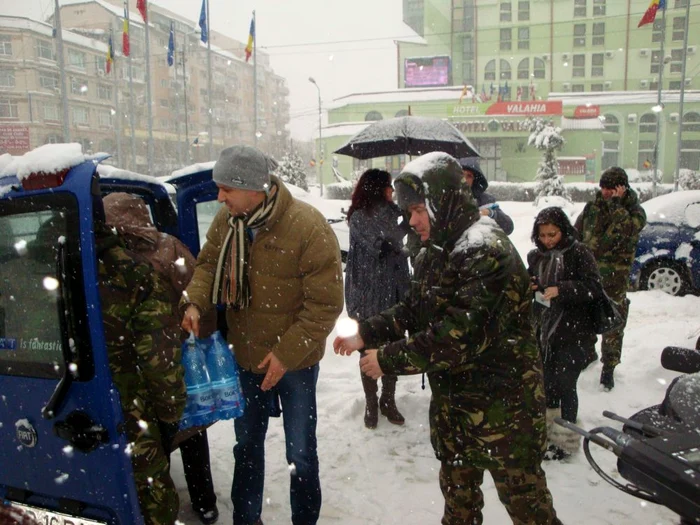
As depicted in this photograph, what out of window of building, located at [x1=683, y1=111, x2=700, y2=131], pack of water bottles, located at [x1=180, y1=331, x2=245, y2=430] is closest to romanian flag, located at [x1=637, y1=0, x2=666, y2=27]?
pack of water bottles, located at [x1=180, y1=331, x2=245, y2=430]

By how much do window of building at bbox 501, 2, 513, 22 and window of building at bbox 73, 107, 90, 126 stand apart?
137 feet

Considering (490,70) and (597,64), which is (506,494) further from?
(597,64)

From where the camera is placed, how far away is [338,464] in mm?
3838

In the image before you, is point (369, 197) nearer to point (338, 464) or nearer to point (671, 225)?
point (338, 464)

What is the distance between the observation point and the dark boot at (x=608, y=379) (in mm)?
5004

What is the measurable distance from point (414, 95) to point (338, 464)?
45.2 meters

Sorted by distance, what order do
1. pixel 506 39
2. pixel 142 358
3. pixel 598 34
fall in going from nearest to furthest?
pixel 142 358 → pixel 598 34 → pixel 506 39

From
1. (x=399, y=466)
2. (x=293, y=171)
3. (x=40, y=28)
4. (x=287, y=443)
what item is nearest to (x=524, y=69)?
(x=293, y=171)

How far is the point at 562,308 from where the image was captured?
3717 millimetres

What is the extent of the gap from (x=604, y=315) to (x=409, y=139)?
2695 mm

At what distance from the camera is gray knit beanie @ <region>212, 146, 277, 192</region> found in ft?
8.21

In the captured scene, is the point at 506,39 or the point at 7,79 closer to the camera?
the point at 7,79

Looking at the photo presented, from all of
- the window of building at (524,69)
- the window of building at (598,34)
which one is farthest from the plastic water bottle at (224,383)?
the window of building at (598,34)

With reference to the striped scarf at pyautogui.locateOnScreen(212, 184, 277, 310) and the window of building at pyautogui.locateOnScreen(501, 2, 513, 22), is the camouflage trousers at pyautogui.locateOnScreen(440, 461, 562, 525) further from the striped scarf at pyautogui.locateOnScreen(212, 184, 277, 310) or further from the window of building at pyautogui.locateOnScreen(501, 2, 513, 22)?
the window of building at pyautogui.locateOnScreen(501, 2, 513, 22)
